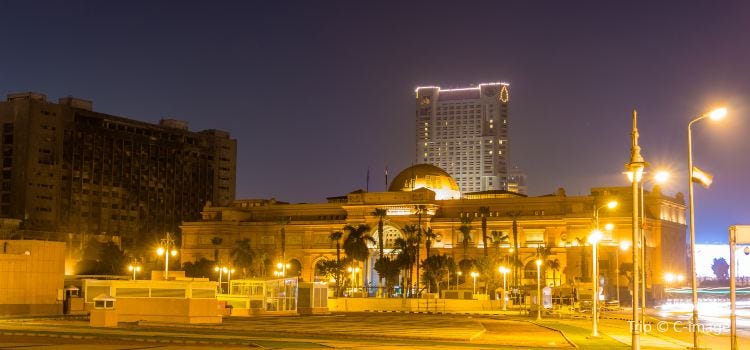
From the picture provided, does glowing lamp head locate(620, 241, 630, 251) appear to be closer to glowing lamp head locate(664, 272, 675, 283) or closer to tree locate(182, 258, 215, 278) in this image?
glowing lamp head locate(664, 272, 675, 283)

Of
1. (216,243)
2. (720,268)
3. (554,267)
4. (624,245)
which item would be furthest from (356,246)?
(720,268)

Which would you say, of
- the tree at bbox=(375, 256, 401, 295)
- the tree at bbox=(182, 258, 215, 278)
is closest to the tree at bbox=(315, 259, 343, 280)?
the tree at bbox=(375, 256, 401, 295)

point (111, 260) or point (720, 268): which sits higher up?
point (720, 268)

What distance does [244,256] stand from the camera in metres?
134

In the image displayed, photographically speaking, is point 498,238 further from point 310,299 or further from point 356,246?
point 310,299

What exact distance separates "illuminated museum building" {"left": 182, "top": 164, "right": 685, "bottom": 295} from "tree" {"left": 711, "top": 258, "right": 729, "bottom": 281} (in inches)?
2047

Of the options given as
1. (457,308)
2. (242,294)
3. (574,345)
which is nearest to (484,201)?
(457,308)

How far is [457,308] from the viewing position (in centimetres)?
8988

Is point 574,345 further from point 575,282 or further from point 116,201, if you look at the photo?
point 116,201

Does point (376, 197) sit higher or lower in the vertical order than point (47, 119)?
lower

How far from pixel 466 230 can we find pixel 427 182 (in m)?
20.3

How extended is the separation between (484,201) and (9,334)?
105280 mm

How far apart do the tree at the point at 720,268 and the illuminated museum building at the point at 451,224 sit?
5199cm

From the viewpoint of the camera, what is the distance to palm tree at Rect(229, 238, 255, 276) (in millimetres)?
133875
